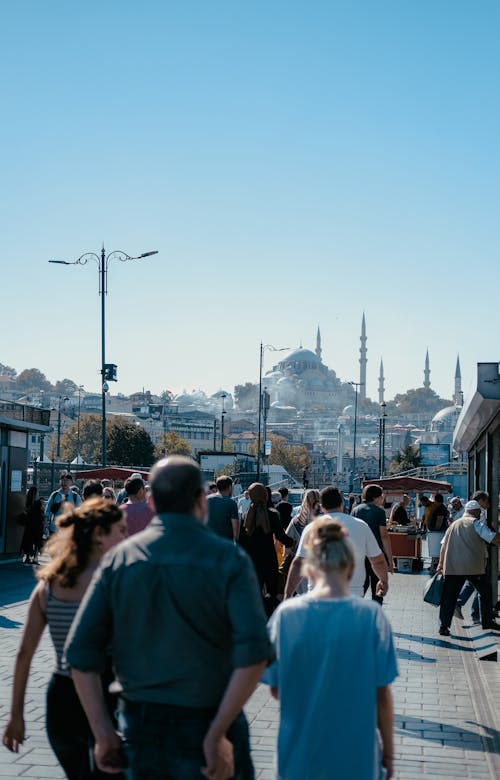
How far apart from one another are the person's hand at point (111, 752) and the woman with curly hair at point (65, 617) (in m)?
0.56

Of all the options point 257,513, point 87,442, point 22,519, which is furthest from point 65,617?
point 87,442

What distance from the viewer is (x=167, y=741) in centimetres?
333

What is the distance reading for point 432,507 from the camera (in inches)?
764

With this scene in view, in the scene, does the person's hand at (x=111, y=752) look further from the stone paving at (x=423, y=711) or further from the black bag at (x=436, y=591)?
the black bag at (x=436, y=591)

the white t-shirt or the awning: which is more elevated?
the awning

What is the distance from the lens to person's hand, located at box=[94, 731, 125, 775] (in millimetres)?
3432

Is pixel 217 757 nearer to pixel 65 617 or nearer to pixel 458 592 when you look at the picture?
pixel 65 617

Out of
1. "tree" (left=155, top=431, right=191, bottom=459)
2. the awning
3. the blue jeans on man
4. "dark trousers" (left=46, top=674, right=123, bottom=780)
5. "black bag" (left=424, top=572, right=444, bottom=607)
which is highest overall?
"tree" (left=155, top=431, right=191, bottom=459)

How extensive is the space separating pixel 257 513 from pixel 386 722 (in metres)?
7.21

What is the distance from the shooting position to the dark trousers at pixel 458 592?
11.5 metres

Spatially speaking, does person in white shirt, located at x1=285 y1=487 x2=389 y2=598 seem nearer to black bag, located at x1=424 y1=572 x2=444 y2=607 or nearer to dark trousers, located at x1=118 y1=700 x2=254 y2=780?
black bag, located at x1=424 y1=572 x2=444 y2=607

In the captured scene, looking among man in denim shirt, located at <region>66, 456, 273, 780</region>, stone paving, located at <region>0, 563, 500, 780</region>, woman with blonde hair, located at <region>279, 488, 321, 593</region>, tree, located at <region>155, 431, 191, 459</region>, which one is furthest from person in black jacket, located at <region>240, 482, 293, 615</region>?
tree, located at <region>155, 431, 191, 459</region>

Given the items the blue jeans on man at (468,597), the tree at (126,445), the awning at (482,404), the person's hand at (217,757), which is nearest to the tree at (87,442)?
the tree at (126,445)

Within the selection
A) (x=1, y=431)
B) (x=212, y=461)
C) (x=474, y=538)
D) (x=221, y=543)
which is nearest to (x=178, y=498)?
(x=221, y=543)
